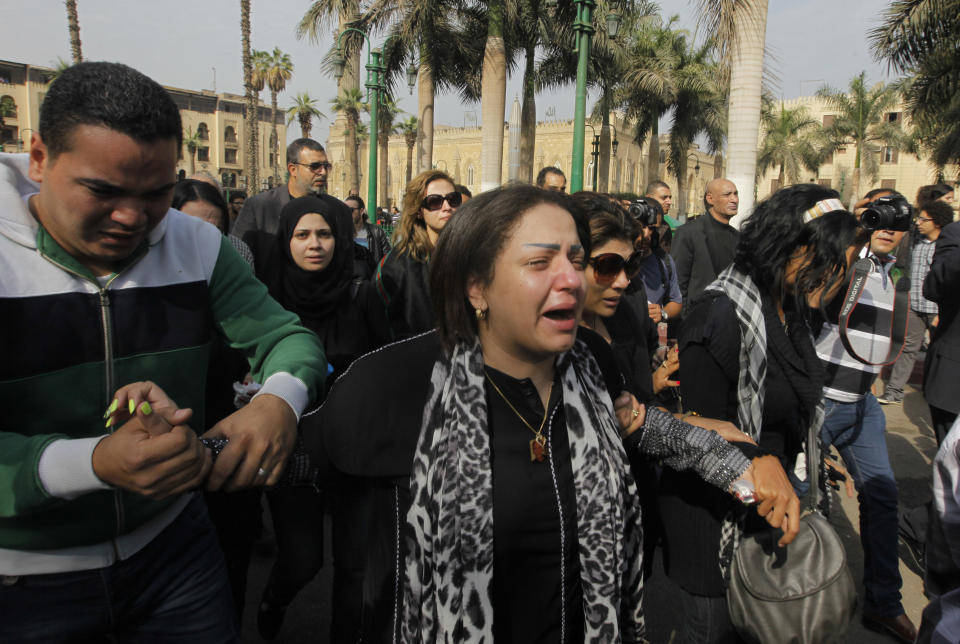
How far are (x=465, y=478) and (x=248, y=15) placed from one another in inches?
1437

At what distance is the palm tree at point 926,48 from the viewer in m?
13.4

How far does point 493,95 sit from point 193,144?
6092 centimetres

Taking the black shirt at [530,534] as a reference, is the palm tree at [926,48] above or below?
above

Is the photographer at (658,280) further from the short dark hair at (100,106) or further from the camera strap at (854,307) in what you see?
the short dark hair at (100,106)

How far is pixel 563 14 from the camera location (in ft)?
60.4

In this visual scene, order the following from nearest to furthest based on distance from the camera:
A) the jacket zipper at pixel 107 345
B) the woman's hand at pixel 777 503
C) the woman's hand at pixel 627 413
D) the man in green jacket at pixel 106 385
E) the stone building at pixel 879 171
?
1. the man in green jacket at pixel 106 385
2. the jacket zipper at pixel 107 345
3. the woman's hand at pixel 777 503
4. the woman's hand at pixel 627 413
5. the stone building at pixel 879 171

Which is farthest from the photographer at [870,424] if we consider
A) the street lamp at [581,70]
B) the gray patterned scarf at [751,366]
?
the street lamp at [581,70]

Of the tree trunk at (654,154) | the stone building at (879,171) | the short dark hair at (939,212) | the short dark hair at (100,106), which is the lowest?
the short dark hair at (100,106)

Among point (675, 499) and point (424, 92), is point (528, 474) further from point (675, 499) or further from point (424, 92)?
point (424, 92)

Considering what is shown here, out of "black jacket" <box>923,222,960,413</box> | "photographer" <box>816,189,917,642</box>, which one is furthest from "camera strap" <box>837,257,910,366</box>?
"black jacket" <box>923,222,960,413</box>

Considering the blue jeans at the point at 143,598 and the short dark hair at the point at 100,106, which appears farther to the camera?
the blue jeans at the point at 143,598

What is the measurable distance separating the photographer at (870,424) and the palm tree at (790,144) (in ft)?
149

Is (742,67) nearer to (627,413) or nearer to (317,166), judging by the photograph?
(317,166)

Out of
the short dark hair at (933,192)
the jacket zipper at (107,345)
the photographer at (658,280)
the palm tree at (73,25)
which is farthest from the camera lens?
the palm tree at (73,25)
